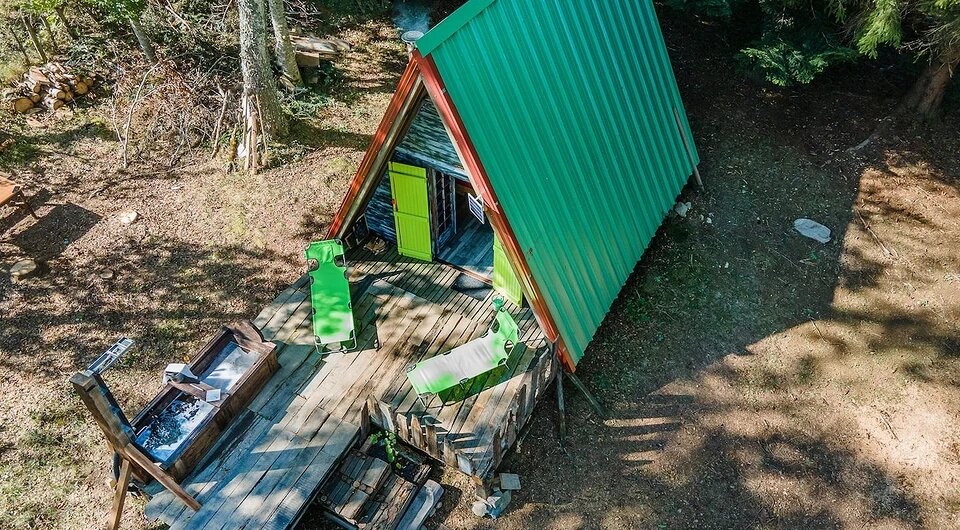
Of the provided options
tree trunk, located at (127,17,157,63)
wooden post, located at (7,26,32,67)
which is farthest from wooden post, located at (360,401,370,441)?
wooden post, located at (7,26,32,67)

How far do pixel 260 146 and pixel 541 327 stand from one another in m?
7.22

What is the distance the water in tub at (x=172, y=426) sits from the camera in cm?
698

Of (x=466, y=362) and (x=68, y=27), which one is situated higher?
(x=68, y=27)

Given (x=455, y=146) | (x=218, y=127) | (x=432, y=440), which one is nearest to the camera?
(x=455, y=146)

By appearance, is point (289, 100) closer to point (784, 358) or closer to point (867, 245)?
point (784, 358)

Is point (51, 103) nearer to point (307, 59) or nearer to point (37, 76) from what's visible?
point (37, 76)

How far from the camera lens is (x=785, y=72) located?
1159 centimetres

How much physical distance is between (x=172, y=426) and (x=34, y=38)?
10144 mm

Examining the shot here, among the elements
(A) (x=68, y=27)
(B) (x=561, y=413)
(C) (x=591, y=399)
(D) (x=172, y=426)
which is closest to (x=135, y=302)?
(D) (x=172, y=426)

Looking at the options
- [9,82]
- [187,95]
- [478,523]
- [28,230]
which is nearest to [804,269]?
[478,523]

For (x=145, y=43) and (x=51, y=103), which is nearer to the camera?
(x=145, y=43)

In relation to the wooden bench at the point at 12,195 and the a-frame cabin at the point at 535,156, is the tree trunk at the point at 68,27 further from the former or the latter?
the a-frame cabin at the point at 535,156

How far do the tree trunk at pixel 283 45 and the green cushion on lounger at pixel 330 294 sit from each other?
578 centimetres

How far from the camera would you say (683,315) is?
991 centimetres
